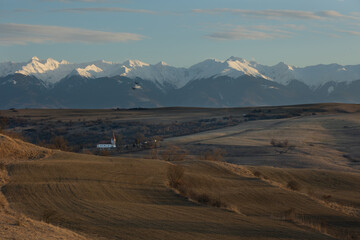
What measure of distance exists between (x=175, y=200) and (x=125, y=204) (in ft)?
11.4

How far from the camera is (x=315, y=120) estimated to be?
106 m

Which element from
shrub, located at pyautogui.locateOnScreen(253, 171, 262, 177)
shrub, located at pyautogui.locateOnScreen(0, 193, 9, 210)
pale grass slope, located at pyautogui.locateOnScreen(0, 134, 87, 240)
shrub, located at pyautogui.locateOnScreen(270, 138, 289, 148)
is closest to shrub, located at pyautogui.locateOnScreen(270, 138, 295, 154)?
shrub, located at pyautogui.locateOnScreen(270, 138, 289, 148)

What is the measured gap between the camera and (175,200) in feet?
99.9

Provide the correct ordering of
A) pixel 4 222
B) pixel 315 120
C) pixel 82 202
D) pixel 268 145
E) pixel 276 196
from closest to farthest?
pixel 4 222
pixel 82 202
pixel 276 196
pixel 268 145
pixel 315 120

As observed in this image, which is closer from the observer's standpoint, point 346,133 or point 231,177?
point 231,177

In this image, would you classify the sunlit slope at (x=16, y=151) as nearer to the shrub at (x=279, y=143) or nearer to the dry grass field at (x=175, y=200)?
the dry grass field at (x=175, y=200)

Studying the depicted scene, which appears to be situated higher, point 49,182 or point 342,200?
point 49,182

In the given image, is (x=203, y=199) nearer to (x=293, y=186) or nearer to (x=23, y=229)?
(x=293, y=186)

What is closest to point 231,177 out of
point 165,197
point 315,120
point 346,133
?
point 165,197

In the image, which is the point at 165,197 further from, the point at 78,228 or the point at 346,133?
the point at 346,133

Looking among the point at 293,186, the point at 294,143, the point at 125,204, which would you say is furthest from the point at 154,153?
the point at 125,204

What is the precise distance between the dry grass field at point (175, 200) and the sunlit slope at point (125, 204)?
45 millimetres

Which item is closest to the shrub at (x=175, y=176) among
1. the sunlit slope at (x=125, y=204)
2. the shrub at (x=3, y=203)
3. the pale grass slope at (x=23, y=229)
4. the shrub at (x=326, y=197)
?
the sunlit slope at (x=125, y=204)

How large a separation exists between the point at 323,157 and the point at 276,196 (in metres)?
32.5
